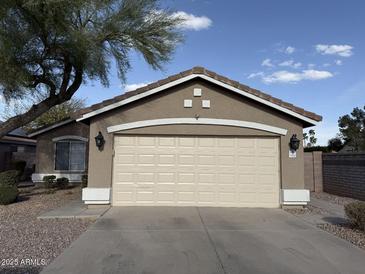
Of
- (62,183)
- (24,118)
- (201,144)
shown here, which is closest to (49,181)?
(62,183)

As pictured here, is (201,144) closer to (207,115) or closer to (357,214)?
(207,115)

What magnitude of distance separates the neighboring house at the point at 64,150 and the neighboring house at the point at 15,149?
519 cm

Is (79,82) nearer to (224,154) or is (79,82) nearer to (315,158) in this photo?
(224,154)

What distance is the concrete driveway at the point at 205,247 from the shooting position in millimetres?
5660

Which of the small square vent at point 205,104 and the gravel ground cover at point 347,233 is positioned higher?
the small square vent at point 205,104

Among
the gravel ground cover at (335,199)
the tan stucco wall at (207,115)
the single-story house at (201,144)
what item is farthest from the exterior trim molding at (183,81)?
the gravel ground cover at (335,199)

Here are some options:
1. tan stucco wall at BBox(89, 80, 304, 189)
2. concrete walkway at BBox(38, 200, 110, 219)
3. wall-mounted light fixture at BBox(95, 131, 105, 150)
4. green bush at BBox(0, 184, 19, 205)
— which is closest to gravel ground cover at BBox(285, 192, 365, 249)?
tan stucco wall at BBox(89, 80, 304, 189)

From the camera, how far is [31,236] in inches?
297

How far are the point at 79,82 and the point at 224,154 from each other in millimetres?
6441

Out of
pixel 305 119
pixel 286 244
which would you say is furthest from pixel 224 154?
pixel 286 244

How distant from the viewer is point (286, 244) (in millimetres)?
7016

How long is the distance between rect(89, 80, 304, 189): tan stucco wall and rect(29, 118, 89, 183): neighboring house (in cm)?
806

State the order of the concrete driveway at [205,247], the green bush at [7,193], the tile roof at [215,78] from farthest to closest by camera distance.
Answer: the green bush at [7,193] → the tile roof at [215,78] → the concrete driveway at [205,247]

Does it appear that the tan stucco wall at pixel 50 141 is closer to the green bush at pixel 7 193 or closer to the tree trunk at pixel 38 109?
the tree trunk at pixel 38 109
